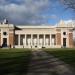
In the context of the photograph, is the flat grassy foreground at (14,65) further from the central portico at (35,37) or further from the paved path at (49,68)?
the central portico at (35,37)

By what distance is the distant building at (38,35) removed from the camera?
15100cm

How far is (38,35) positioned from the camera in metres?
154

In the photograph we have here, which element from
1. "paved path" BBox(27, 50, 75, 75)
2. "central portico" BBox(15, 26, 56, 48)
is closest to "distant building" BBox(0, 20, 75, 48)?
"central portico" BBox(15, 26, 56, 48)

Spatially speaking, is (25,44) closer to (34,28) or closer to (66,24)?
(34,28)

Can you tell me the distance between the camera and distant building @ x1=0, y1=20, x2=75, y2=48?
15100 cm

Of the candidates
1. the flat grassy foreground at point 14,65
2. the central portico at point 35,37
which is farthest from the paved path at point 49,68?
the central portico at point 35,37

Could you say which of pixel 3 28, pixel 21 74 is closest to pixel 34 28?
pixel 3 28

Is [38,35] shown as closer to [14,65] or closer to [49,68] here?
[14,65]

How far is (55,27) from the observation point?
495ft

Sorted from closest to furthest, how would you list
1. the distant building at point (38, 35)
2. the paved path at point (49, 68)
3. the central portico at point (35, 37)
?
the paved path at point (49, 68) → the distant building at point (38, 35) → the central portico at point (35, 37)

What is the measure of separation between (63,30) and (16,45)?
25.0 m

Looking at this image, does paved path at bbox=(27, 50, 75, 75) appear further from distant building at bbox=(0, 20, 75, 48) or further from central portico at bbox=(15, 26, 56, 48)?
central portico at bbox=(15, 26, 56, 48)

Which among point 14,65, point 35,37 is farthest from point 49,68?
point 35,37

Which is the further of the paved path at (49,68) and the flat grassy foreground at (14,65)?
the flat grassy foreground at (14,65)
